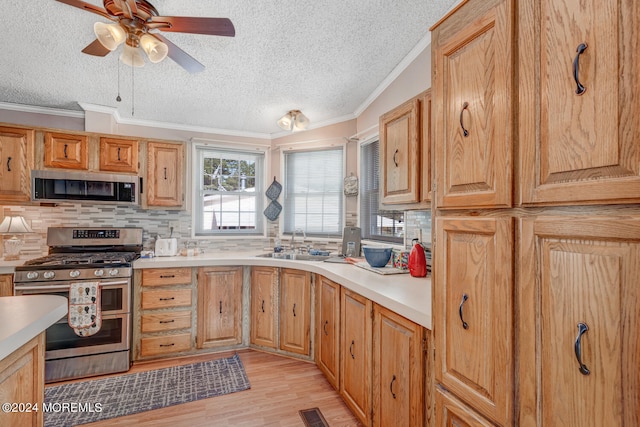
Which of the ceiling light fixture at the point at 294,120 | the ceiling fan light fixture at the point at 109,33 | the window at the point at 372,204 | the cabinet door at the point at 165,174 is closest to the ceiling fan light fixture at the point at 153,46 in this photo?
the ceiling fan light fixture at the point at 109,33

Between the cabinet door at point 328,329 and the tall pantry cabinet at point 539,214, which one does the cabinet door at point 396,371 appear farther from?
the cabinet door at point 328,329

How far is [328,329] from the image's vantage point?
2.52 metres

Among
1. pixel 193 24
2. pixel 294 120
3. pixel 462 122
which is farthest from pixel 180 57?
pixel 462 122

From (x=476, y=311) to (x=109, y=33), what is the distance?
86.4 inches

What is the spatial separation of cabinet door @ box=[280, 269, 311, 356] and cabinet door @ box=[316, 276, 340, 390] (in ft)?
0.51

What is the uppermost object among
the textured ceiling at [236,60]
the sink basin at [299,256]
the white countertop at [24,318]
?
the textured ceiling at [236,60]

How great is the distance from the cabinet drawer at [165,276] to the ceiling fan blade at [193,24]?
213 cm

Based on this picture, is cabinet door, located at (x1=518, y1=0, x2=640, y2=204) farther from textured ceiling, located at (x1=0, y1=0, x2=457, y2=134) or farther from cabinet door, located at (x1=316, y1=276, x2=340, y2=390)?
cabinet door, located at (x1=316, y1=276, x2=340, y2=390)

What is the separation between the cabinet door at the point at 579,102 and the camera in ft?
1.98

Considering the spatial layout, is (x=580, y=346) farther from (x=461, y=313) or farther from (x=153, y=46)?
(x=153, y=46)

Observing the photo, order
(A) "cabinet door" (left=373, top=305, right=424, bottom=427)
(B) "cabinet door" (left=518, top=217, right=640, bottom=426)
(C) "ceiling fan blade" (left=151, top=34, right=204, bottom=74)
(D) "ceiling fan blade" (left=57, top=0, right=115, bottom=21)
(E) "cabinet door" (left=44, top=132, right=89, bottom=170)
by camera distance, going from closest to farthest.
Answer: (B) "cabinet door" (left=518, top=217, right=640, bottom=426)
(A) "cabinet door" (left=373, top=305, right=424, bottom=427)
(D) "ceiling fan blade" (left=57, top=0, right=115, bottom=21)
(C) "ceiling fan blade" (left=151, top=34, right=204, bottom=74)
(E) "cabinet door" (left=44, top=132, right=89, bottom=170)

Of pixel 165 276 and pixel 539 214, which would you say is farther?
pixel 165 276

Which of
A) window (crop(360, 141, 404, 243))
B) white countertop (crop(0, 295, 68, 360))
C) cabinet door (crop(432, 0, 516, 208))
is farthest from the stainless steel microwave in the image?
cabinet door (crop(432, 0, 516, 208))

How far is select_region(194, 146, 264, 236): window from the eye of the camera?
152 inches
